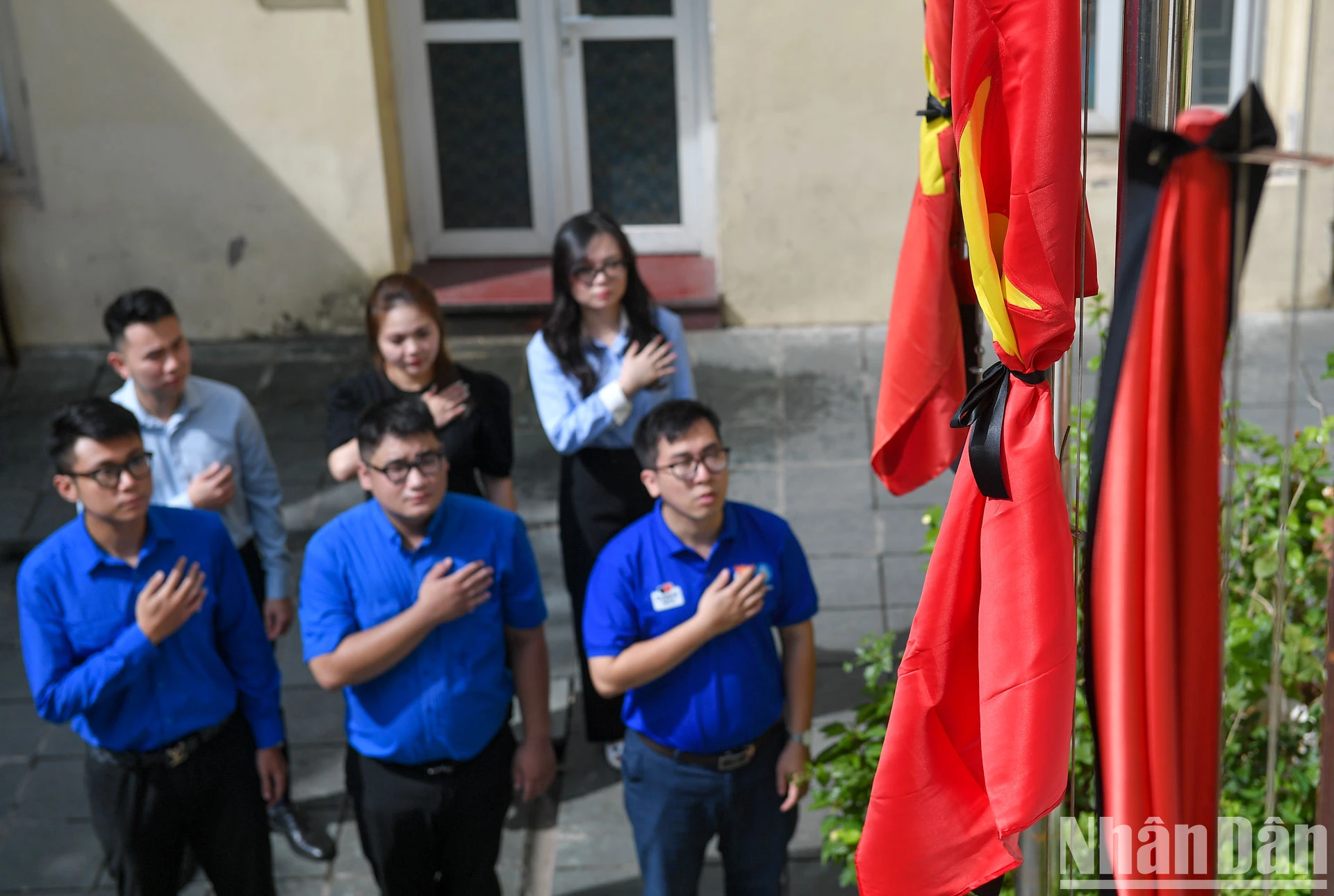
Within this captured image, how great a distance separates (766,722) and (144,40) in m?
5.96

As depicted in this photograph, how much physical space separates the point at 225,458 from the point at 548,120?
4.48 meters

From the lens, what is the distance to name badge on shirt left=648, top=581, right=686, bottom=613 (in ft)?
12.7

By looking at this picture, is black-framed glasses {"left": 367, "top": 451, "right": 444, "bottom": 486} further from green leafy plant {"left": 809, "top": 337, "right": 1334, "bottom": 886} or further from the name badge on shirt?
green leafy plant {"left": 809, "top": 337, "right": 1334, "bottom": 886}

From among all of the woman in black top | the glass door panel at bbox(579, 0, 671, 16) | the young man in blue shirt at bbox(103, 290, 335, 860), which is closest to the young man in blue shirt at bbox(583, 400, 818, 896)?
the woman in black top

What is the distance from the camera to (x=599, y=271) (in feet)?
15.3

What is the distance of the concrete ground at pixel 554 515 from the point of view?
15.5 ft

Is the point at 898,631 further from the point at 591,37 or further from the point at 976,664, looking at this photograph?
the point at 591,37

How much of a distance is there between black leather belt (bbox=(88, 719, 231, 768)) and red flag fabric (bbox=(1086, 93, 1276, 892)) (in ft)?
8.62

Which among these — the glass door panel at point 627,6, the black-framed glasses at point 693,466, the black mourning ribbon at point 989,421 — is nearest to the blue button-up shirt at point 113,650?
the black-framed glasses at point 693,466

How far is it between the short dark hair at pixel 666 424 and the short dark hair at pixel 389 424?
552 mm

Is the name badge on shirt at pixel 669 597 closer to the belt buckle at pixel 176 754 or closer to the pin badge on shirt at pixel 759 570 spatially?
the pin badge on shirt at pixel 759 570

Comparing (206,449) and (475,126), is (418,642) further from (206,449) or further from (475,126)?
(475,126)

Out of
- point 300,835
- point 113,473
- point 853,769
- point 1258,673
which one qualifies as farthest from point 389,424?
point 1258,673

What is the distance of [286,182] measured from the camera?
8.35 metres
